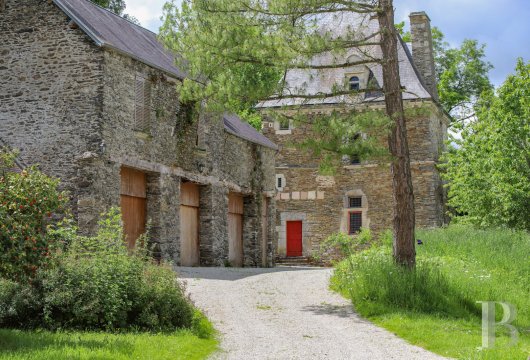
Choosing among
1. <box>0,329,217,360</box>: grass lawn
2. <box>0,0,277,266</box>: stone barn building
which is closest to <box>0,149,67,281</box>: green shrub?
<box>0,329,217,360</box>: grass lawn

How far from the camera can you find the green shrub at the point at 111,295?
10.2 m

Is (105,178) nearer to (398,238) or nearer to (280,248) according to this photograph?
(398,238)

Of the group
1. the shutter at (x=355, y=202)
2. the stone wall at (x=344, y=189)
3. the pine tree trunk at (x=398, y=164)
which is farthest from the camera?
the shutter at (x=355, y=202)

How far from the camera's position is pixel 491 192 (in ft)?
84.6

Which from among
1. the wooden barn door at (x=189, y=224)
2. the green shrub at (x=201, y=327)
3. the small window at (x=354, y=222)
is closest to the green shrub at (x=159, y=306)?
the green shrub at (x=201, y=327)

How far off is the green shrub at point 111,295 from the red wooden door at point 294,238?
2071cm

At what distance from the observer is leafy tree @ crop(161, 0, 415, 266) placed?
13.5 metres

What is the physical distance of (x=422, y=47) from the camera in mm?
32969

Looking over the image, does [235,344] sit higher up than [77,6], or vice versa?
[77,6]

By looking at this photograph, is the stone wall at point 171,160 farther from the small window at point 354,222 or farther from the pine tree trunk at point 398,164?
the small window at point 354,222

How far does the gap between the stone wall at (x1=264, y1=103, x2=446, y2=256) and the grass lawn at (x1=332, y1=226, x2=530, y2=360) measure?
1202 cm

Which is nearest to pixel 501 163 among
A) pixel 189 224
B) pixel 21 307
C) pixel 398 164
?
pixel 189 224

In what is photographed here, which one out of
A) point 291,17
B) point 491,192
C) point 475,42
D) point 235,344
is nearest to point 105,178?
point 291,17

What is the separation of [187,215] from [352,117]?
9200 mm
